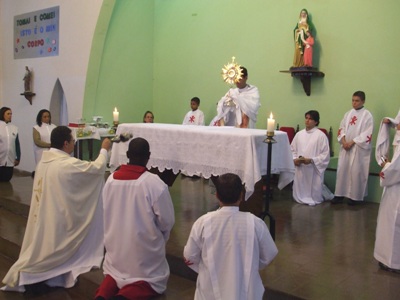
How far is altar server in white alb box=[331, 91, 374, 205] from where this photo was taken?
270 inches

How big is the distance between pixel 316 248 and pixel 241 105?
92.3 inches

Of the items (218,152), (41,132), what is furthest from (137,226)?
(41,132)

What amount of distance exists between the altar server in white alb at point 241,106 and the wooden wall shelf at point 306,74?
1.72m

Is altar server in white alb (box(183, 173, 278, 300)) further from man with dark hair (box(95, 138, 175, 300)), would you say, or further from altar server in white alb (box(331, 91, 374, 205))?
altar server in white alb (box(331, 91, 374, 205))

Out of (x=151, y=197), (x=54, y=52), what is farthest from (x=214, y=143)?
(x=54, y=52)

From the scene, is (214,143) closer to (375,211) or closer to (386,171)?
(386,171)

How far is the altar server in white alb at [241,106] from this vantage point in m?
6.18

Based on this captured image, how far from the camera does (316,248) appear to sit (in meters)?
4.59

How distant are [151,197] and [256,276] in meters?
1.08

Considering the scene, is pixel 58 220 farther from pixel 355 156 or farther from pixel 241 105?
pixel 355 156

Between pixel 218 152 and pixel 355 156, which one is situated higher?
pixel 218 152

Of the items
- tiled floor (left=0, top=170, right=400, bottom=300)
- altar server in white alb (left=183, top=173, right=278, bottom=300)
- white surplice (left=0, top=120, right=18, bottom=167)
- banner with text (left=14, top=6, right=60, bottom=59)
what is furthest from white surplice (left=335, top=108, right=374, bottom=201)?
banner with text (left=14, top=6, right=60, bottom=59)

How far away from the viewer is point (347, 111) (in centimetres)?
752

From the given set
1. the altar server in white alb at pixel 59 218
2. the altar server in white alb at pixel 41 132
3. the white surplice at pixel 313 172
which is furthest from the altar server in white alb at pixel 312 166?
the altar server in white alb at pixel 41 132
